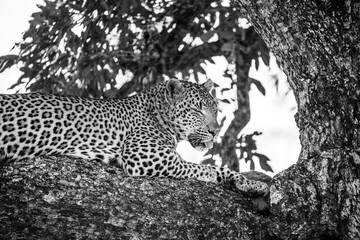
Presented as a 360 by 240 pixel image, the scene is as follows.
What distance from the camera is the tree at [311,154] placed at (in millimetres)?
5742

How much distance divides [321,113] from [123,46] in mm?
5458

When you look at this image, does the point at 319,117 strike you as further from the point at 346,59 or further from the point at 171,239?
the point at 171,239

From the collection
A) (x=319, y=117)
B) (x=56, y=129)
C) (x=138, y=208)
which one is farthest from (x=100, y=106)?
(x=319, y=117)

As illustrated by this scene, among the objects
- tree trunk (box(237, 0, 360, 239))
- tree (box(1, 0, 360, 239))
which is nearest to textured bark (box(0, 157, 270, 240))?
tree (box(1, 0, 360, 239))

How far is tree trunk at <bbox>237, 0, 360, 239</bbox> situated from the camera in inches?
226

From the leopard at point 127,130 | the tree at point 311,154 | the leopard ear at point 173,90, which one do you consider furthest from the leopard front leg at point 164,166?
the tree at point 311,154

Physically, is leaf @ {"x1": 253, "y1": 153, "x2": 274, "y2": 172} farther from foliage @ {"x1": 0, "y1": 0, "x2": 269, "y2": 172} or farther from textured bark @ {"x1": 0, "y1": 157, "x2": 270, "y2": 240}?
textured bark @ {"x1": 0, "y1": 157, "x2": 270, "y2": 240}

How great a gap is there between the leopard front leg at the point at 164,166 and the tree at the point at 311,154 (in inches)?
42.6

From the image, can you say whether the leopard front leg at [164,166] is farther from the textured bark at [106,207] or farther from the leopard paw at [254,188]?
the textured bark at [106,207]

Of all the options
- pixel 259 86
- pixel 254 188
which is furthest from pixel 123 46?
pixel 254 188

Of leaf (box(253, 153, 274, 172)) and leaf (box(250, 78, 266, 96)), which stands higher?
leaf (box(250, 78, 266, 96))

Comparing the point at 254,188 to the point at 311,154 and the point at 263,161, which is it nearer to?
the point at 311,154

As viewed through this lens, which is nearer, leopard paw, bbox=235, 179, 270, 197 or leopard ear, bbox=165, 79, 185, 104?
leopard paw, bbox=235, 179, 270, 197

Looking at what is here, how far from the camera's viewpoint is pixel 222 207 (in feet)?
20.2
